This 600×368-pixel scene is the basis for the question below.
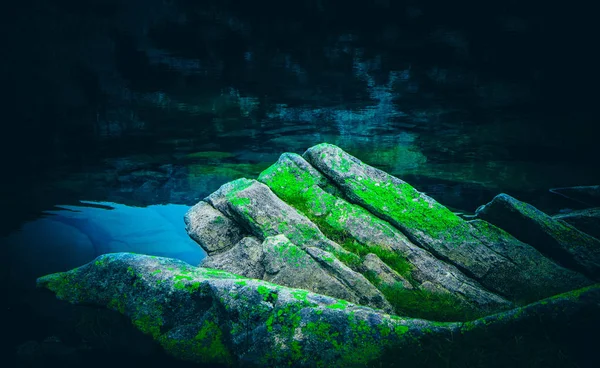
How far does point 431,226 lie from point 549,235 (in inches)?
163

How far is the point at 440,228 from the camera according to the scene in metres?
10.2

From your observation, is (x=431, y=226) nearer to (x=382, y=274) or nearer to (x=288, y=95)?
(x=382, y=274)

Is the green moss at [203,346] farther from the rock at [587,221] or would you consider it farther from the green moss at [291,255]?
the rock at [587,221]

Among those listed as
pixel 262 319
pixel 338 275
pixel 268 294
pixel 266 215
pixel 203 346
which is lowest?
pixel 338 275

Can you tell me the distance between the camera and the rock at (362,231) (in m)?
9.06

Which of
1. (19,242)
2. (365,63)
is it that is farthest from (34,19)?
(19,242)

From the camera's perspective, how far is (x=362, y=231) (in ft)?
32.8

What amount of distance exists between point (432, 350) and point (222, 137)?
17.0m

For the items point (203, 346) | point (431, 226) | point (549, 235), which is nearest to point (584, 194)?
point (549, 235)

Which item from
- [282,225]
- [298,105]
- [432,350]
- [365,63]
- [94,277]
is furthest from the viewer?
[298,105]

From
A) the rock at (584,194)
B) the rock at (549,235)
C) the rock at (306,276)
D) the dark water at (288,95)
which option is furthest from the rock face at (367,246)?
the rock at (584,194)

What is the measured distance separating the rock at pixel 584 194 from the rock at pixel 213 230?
18.9 meters

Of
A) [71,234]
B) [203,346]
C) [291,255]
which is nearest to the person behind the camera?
[203,346]

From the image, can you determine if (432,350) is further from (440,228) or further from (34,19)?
(34,19)
